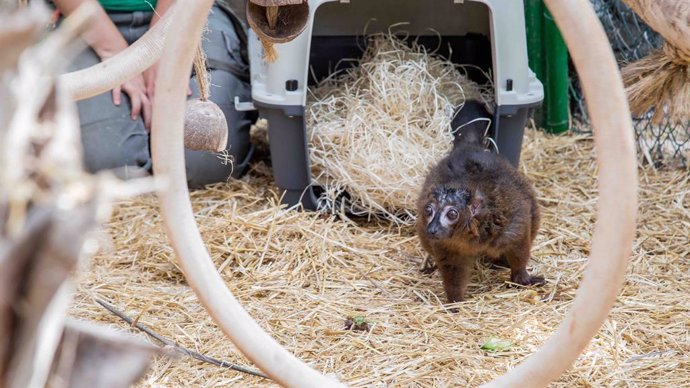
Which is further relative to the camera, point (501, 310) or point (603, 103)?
point (501, 310)

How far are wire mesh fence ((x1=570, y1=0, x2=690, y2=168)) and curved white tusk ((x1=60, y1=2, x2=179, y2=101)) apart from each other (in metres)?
2.62

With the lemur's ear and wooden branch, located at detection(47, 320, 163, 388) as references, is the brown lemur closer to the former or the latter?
the lemur's ear

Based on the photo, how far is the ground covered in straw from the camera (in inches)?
92.7

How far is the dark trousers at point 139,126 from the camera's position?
372 cm

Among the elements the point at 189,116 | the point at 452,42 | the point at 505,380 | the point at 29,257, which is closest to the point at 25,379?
the point at 29,257

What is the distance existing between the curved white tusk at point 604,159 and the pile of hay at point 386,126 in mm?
1954

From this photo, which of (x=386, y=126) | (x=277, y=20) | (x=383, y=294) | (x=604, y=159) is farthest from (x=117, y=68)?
(x=386, y=126)

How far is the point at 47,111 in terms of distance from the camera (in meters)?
0.92

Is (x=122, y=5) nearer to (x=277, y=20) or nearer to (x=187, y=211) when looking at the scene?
(x=277, y=20)

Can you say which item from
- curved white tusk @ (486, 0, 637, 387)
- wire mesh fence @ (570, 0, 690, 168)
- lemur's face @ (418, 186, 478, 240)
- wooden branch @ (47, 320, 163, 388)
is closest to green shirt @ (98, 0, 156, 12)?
lemur's face @ (418, 186, 478, 240)

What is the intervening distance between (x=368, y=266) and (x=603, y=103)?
179cm

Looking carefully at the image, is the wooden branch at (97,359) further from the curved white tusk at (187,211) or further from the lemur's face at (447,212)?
the lemur's face at (447,212)

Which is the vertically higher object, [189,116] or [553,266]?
[189,116]

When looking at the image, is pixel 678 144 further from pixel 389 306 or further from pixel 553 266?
pixel 389 306
